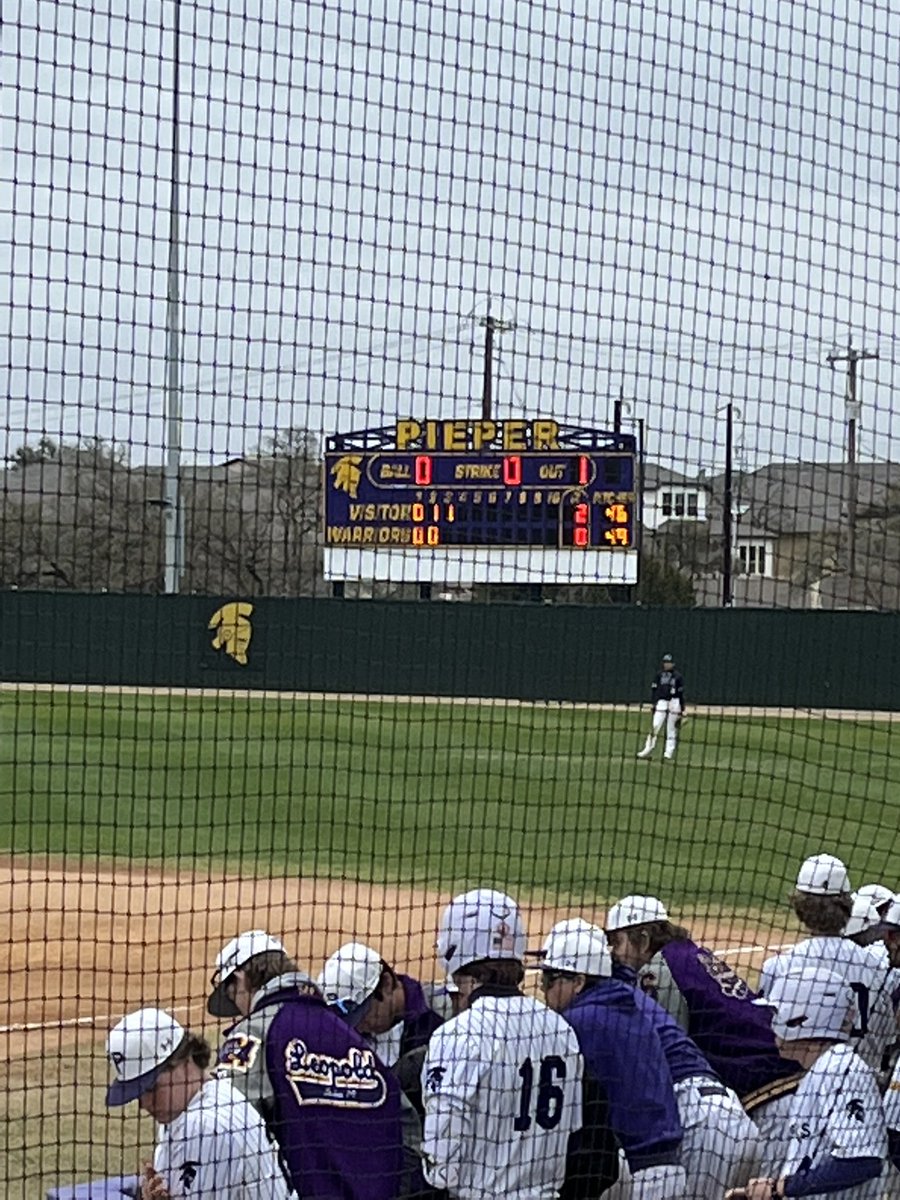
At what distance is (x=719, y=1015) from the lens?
17.6ft

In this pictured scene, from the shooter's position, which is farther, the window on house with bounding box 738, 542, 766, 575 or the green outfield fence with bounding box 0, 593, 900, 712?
the green outfield fence with bounding box 0, 593, 900, 712

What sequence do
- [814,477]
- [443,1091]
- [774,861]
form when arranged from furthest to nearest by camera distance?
[774,861]
[814,477]
[443,1091]

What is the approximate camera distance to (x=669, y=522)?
21.9 feet

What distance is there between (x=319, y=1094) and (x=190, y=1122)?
322mm

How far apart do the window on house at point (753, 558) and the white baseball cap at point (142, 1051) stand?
9.42 feet

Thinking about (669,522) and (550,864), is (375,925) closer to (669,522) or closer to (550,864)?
(550,864)

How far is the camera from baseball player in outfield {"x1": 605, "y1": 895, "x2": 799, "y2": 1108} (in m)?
5.30

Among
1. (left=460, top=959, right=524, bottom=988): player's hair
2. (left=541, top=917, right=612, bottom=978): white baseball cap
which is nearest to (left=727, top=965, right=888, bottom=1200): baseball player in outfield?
(left=541, top=917, right=612, bottom=978): white baseball cap

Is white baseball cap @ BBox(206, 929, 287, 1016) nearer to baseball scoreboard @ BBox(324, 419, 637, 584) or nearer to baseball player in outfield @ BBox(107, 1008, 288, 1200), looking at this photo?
baseball player in outfield @ BBox(107, 1008, 288, 1200)

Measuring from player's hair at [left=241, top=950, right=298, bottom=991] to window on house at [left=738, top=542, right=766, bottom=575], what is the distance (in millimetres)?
2354

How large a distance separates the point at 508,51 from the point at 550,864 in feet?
32.9

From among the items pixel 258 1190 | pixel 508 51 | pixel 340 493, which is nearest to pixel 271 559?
pixel 340 493

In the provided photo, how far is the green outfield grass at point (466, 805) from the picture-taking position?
12.1 metres

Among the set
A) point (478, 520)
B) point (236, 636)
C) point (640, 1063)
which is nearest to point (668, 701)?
point (236, 636)
